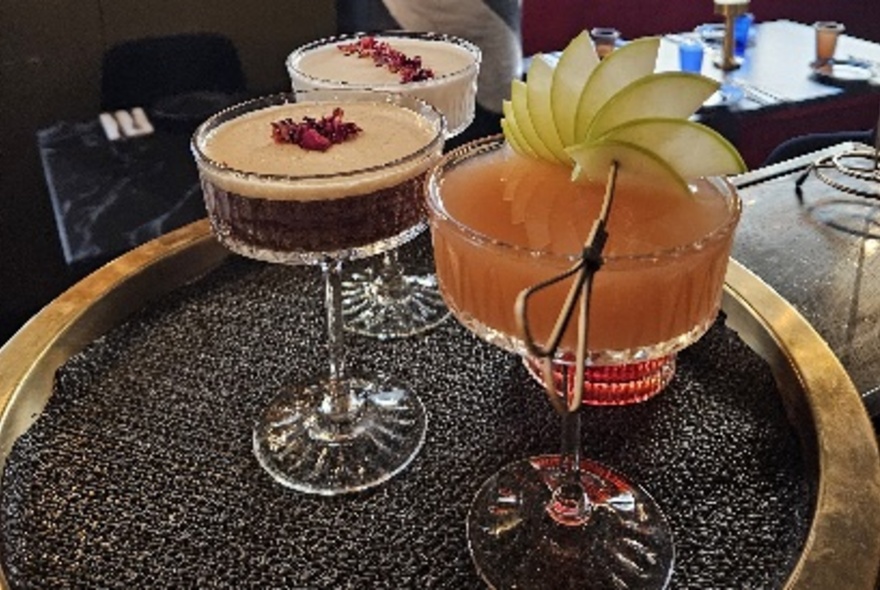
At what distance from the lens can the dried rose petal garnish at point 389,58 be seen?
1381 mm

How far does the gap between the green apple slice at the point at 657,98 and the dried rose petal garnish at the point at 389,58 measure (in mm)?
624

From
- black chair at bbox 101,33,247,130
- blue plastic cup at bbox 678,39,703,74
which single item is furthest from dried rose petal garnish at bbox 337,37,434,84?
blue plastic cup at bbox 678,39,703,74

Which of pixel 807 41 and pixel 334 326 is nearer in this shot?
pixel 334 326

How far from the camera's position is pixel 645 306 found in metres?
0.76

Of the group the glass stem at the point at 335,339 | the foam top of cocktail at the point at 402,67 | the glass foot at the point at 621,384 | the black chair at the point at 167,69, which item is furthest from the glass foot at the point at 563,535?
the black chair at the point at 167,69

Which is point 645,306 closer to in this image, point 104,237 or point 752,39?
point 104,237

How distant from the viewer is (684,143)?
2.49 ft

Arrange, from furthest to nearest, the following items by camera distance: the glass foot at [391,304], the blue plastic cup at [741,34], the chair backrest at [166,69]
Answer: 1. the blue plastic cup at [741,34]
2. the chair backrest at [166,69]
3. the glass foot at [391,304]

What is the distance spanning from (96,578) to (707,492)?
595mm

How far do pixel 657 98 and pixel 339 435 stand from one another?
1.88ft

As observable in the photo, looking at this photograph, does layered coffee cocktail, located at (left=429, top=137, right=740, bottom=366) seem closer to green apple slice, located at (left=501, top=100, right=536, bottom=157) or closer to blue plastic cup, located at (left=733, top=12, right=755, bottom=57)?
green apple slice, located at (left=501, top=100, right=536, bottom=157)

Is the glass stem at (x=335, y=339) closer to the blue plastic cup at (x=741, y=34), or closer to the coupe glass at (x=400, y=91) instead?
the coupe glass at (x=400, y=91)

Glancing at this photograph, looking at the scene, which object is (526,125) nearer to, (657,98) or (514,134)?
(514,134)

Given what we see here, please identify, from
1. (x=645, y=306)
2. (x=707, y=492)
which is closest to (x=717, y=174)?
(x=645, y=306)
